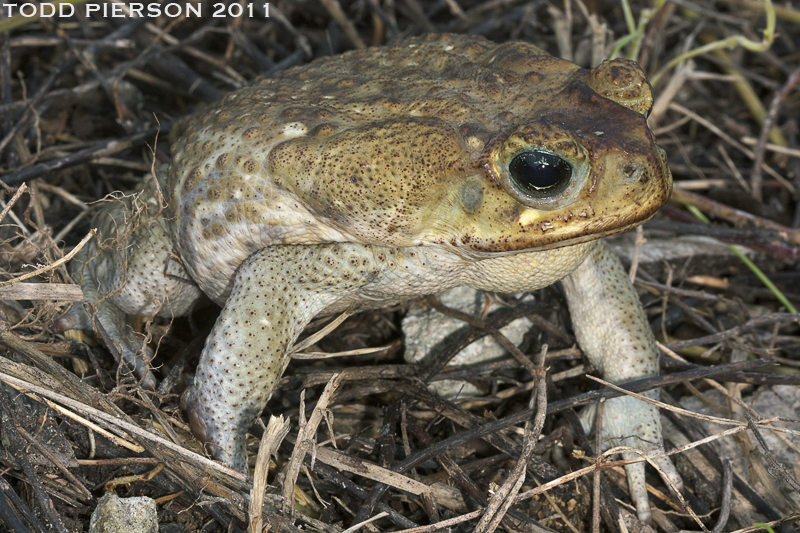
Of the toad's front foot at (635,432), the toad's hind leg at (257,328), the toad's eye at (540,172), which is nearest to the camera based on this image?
the toad's eye at (540,172)

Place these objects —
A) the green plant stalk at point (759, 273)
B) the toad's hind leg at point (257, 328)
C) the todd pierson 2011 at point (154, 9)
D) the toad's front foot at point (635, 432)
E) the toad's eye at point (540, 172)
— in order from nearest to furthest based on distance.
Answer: the toad's eye at point (540, 172)
the toad's hind leg at point (257, 328)
the toad's front foot at point (635, 432)
the green plant stalk at point (759, 273)
the todd pierson 2011 at point (154, 9)

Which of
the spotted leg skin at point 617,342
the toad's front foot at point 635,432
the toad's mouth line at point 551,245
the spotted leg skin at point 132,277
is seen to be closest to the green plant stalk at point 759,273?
the spotted leg skin at point 617,342

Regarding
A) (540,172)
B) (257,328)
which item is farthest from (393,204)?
(257,328)

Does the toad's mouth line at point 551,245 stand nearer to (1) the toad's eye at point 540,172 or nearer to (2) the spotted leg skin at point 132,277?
(1) the toad's eye at point 540,172

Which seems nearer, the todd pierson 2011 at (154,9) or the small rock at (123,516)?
the small rock at (123,516)

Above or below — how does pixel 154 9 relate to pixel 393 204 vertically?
above

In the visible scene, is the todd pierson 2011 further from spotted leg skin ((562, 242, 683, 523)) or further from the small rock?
the small rock

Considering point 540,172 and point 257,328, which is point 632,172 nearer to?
point 540,172
